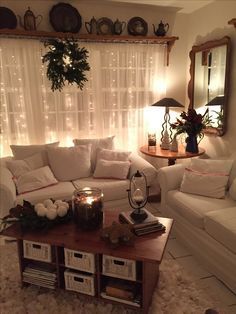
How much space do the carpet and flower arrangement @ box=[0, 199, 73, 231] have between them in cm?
54

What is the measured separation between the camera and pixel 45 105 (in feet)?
12.0

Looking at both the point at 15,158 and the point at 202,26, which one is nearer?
the point at 15,158

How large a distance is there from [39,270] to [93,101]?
2405 mm

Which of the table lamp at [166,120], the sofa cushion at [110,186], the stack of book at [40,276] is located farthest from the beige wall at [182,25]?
the stack of book at [40,276]

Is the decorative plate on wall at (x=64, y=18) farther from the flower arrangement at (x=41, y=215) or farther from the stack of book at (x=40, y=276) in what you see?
the stack of book at (x=40, y=276)

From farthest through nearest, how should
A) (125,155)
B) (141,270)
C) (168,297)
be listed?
(125,155), (168,297), (141,270)

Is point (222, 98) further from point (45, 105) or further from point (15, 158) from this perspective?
point (15, 158)

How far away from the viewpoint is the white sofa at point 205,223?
7.04 ft

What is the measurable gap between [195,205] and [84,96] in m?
2.12

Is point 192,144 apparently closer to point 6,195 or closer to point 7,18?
point 6,195

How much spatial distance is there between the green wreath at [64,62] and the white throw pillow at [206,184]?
187 centimetres

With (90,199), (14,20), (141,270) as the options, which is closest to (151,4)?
(14,20)

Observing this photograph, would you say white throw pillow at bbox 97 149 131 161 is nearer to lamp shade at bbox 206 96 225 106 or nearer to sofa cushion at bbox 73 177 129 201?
sofa cushion at bbox 73 177 129 201

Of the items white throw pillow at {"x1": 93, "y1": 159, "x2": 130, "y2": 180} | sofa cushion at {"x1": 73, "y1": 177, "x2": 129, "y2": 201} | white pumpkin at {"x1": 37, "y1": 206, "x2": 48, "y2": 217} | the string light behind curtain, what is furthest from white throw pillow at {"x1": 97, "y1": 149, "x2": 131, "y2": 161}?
white pumpkin at {"x1": 37, "y1": 206, "x2": 48, "y2": 217}
